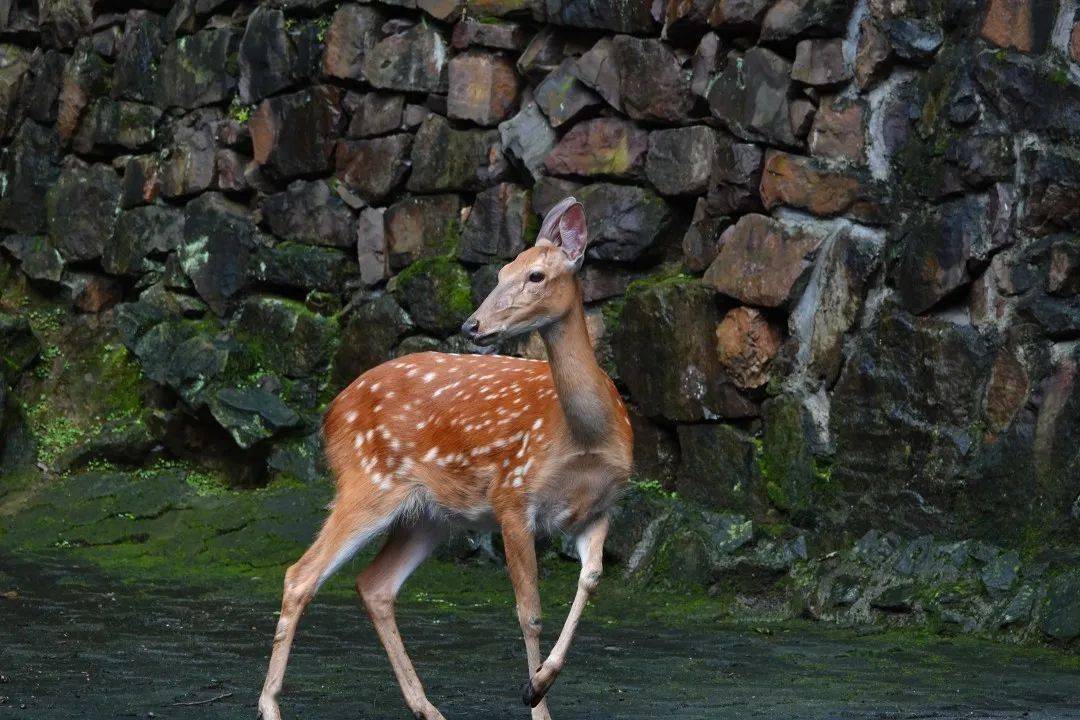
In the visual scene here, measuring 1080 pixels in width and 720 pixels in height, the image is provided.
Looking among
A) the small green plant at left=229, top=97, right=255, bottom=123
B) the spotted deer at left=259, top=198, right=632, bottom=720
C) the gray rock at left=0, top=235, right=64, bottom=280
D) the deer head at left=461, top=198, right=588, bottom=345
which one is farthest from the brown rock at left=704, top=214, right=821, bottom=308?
the gray rock at left=0, top=235, right=64, bottom=280

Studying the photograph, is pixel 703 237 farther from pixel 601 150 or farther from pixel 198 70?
pixel 198 70

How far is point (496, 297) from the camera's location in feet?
20.3

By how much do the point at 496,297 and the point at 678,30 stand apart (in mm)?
3455

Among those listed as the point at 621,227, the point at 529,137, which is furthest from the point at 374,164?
the point at 621,227

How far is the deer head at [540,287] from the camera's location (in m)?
6.11

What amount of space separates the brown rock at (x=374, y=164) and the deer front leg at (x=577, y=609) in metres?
5.01

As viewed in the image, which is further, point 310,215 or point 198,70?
point 198,70

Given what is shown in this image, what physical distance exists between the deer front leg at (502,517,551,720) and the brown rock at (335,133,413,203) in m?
5.02

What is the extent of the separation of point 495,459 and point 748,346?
258 centimetres

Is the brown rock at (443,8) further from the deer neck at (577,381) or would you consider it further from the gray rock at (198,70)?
the deer neck at (577,381)

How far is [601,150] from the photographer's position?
31.5 feet

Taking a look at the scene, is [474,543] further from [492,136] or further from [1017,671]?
[1017,671]

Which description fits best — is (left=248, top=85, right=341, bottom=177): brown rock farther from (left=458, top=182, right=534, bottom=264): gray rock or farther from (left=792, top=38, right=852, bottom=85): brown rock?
(left=792, top=38, right=852, bottom=85): brown rock

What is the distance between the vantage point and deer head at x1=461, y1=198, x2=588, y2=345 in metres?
6.11
